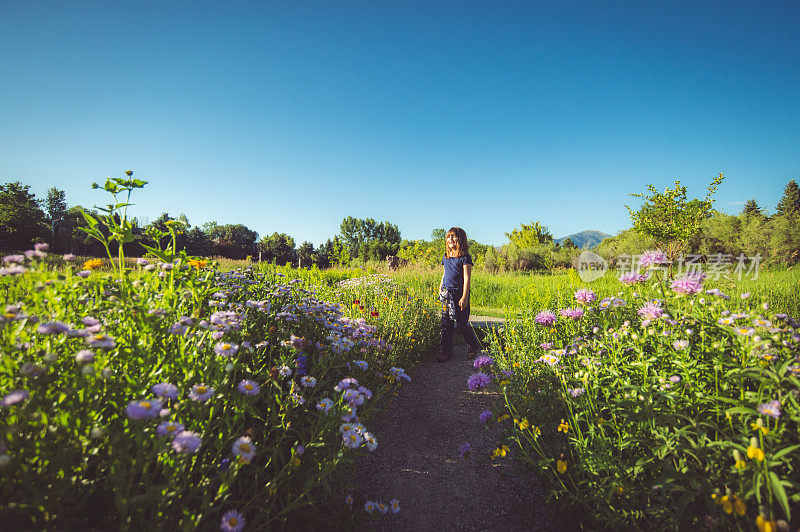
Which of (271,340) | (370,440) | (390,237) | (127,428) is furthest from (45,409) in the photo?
(390,237)

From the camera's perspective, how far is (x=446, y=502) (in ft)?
6.06

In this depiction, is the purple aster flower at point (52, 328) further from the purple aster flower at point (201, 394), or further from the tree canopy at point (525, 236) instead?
the tree canopy at point (525, 236)

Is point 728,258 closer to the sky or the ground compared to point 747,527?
closer to the sky

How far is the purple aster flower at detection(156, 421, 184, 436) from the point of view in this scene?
37.4 inches

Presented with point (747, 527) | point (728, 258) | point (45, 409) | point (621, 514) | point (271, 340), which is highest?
point (728, 258)

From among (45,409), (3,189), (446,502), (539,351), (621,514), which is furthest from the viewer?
(3,189)

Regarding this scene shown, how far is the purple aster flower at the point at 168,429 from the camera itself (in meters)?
0.95

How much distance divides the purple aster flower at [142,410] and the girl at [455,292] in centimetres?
338

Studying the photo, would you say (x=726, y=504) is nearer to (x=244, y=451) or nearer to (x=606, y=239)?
(x=244, y=451)

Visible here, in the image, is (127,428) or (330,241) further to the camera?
(330,241)

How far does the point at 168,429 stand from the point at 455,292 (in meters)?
3.42

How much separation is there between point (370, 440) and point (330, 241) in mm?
55016

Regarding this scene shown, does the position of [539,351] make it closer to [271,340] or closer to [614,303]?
[614,303]

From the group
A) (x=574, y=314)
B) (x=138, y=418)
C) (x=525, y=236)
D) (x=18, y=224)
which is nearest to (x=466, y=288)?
(x=574, y=314)
